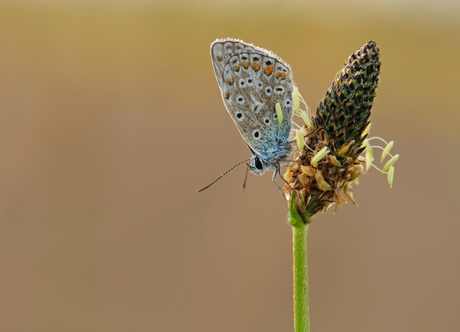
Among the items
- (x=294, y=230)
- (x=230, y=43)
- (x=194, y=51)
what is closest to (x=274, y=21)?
(x=194, y=51)

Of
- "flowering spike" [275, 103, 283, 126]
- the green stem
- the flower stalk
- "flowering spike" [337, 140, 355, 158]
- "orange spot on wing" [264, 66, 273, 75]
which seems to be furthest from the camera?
"orange spot on wing" [264, 66, 273, 75]

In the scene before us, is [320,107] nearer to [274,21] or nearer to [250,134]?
[250,134]

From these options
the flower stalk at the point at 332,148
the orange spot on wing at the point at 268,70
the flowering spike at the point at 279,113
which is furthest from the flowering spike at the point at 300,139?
the orange spot on wing at the point at 268,70

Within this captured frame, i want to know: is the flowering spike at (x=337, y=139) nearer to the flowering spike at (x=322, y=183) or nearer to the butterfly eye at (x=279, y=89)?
the flowering spike at (x=322, y=183)

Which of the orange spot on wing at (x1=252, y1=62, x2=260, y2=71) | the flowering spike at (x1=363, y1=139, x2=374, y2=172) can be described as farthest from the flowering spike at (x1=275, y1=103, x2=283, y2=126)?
the flowering spike at (x1=363, y1=139, x2=374, y2=172)

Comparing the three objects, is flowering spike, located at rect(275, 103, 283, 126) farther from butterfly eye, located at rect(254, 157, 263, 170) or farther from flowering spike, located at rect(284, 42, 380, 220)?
butterfly eye, located at rect(254, 157, 263, 170)

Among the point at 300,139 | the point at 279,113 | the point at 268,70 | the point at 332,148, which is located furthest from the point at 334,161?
the point at 268,70
